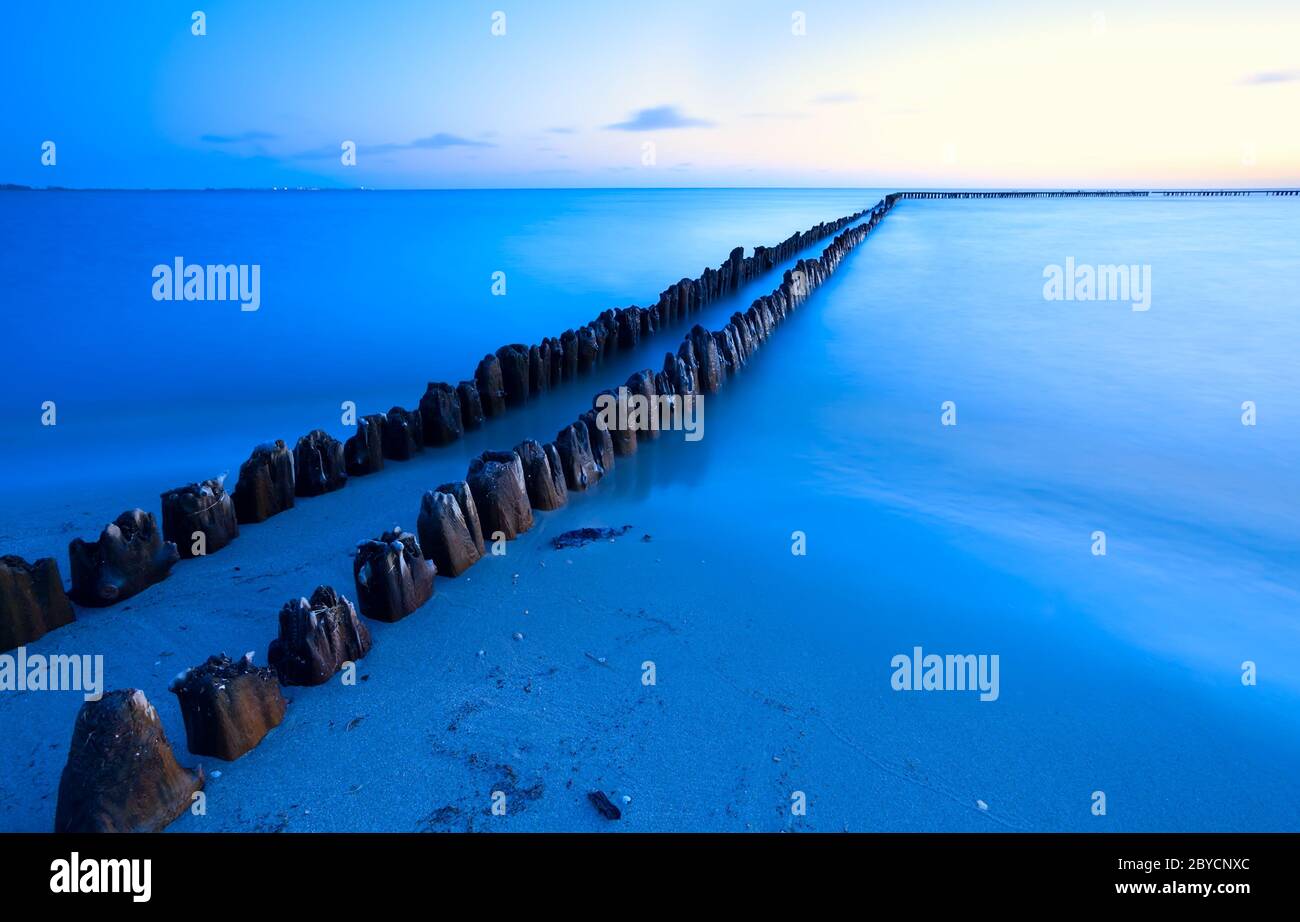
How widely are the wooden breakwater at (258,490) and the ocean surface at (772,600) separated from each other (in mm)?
147

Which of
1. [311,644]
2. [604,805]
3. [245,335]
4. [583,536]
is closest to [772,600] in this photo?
[583,536]

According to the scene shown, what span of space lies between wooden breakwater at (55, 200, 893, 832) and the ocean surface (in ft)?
0.38

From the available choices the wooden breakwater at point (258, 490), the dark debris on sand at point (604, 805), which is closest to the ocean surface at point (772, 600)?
the dark debris on sand at point (604, 805)

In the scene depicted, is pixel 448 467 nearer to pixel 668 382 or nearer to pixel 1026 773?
pixel 668 382

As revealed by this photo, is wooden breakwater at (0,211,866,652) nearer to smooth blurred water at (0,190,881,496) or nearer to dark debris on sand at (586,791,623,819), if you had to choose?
smooth blurred water at (0,190,881,496)

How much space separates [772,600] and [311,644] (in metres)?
2.38

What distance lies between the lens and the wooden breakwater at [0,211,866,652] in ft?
12.3

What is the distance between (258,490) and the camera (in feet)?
16.9

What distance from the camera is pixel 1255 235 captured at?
37406 mm

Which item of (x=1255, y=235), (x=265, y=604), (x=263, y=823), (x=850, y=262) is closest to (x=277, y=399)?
(x=265, y=604)

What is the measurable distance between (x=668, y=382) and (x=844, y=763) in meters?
5.16
